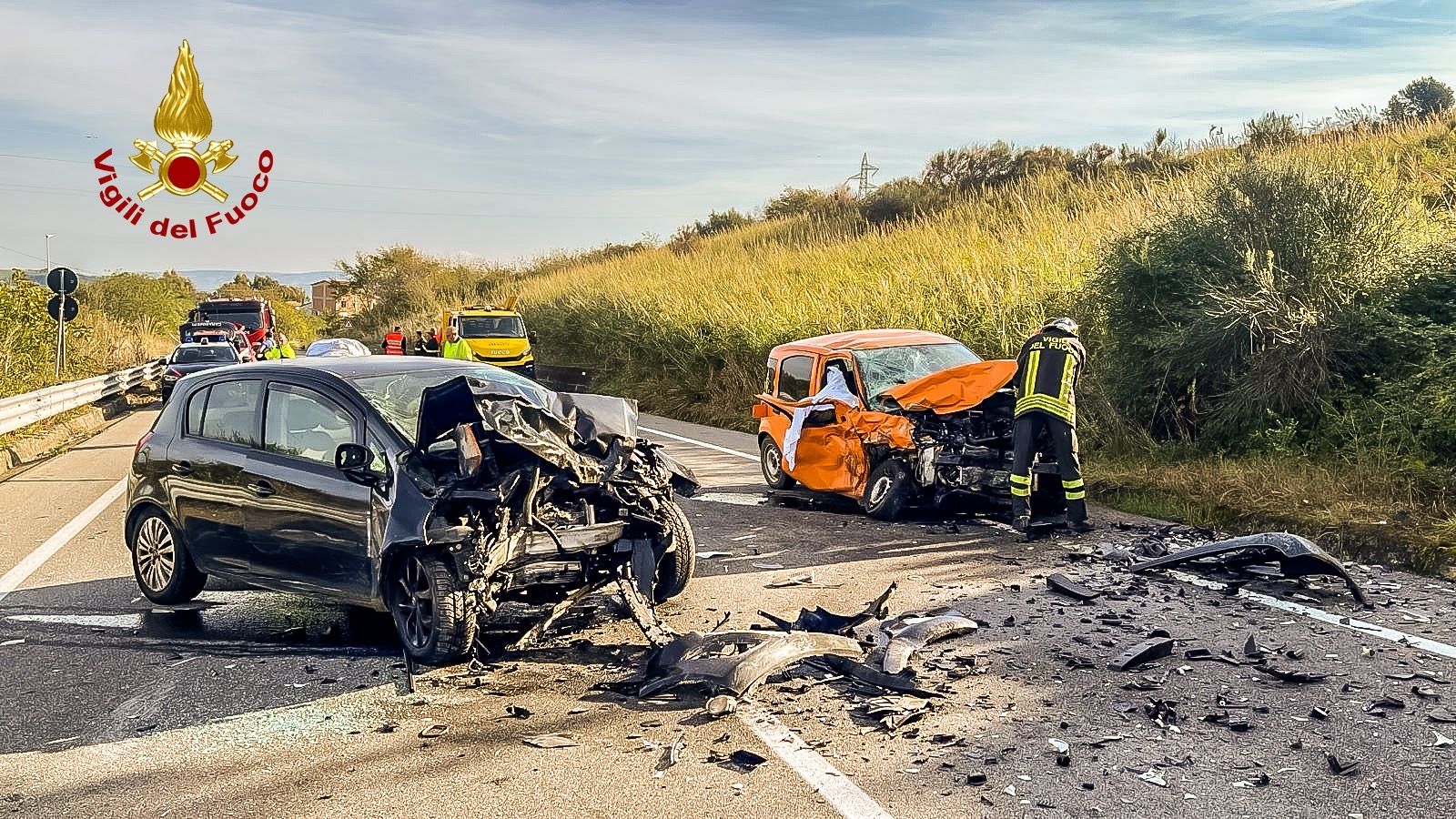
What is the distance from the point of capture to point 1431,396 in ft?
32.0

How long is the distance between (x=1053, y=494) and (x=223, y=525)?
6.47 m

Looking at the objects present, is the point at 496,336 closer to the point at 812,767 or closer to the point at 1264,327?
the point at 1264,327

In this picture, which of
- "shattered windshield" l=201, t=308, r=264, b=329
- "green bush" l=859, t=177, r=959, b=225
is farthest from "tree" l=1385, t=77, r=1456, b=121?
"shattered windshield" l=201, t=308, r=264, b=329

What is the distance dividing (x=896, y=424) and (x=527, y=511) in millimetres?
4704

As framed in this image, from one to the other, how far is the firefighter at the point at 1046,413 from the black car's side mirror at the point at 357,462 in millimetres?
5228

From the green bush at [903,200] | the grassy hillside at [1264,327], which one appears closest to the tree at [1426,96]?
the green bush at [903,200]

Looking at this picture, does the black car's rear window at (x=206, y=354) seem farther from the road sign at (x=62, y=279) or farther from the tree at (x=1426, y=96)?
the tree at (x=1426, y=96)

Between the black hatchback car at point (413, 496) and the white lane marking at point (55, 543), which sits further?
the white lane marking at point (55, 543)

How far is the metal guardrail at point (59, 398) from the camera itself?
17969 mm

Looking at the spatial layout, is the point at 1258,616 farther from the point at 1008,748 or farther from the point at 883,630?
the point at 1008,748

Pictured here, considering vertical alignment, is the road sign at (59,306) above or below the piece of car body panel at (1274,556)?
above

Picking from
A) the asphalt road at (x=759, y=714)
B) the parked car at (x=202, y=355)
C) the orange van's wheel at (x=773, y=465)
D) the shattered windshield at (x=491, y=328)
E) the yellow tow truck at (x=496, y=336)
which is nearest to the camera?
the asphalt road at (x=759, y=714)

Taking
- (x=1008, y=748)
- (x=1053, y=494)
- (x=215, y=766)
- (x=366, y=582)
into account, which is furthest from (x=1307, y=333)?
(x=215, y=766)

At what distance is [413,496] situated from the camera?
251 inches
